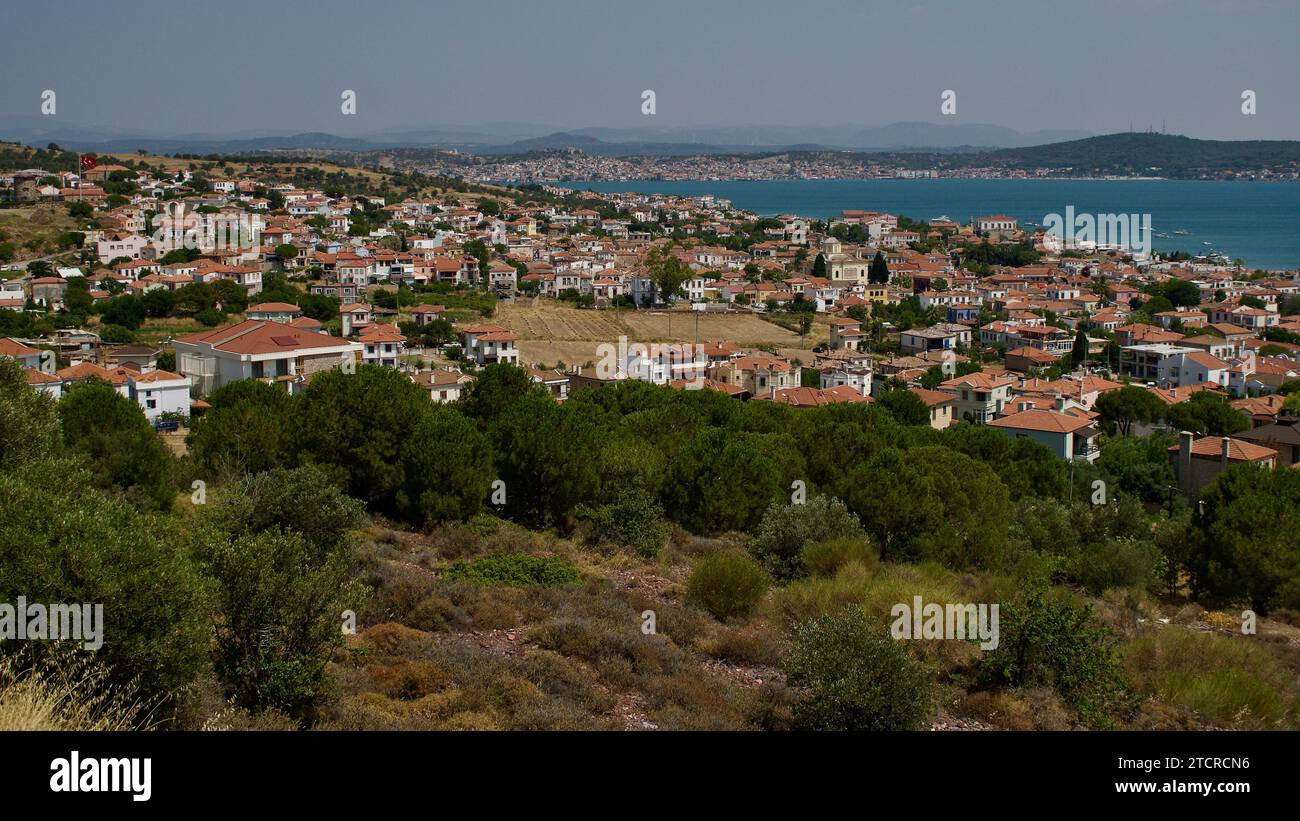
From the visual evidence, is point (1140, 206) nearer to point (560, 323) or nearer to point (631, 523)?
point (560, 323)

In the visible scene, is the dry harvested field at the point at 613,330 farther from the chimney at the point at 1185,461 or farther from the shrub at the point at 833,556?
the shrub at the point at 833,556

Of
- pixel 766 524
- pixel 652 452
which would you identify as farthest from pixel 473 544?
pixel 652 452

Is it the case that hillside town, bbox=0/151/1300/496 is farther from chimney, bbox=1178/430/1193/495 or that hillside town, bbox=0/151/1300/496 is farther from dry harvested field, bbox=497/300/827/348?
dry harvested field, bbox=497/300/827/348

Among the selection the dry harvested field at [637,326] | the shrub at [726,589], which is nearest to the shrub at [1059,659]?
the shrub at [726,589]

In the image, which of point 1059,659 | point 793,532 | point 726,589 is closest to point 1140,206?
point 793,532

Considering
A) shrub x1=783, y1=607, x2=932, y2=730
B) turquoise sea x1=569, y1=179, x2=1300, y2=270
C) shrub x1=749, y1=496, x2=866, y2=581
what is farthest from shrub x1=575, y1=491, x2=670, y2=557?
turquoise sea x1=569, y1=179, x2=1300, y2=270

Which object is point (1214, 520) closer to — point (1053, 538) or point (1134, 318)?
point (1053, 538)
